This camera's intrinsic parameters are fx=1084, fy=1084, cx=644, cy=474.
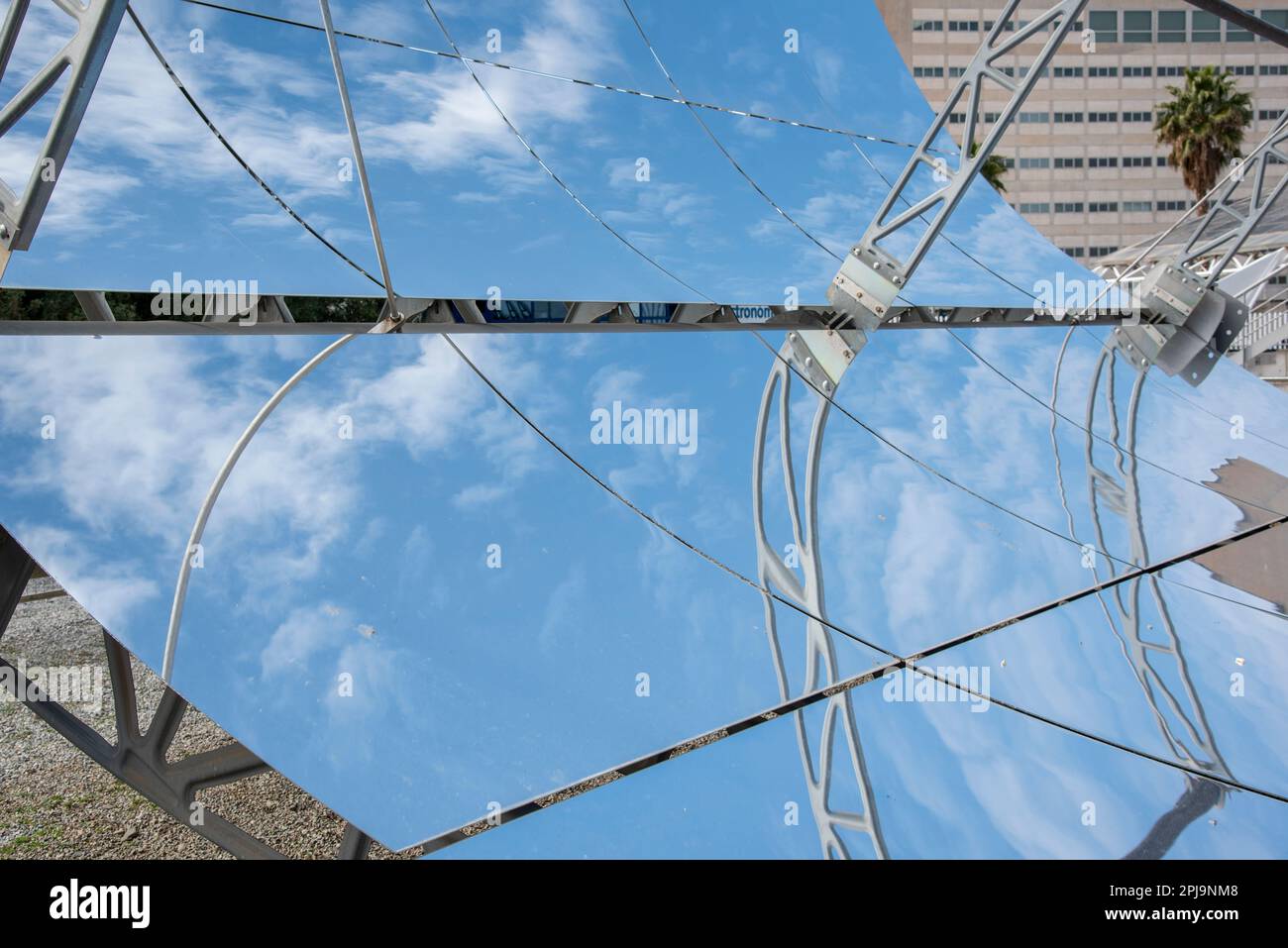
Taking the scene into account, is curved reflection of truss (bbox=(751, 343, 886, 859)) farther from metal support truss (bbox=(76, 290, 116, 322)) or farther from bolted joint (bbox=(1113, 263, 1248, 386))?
bolted joint (bbox=(1113, 263, 1248, 386))

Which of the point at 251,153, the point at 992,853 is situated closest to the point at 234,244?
the point at 251,153

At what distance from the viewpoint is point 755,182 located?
637cm

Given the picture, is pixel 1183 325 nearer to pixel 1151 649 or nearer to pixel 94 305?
pixel 1151 649

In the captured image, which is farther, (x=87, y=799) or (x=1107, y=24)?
(x=1107, y=24)

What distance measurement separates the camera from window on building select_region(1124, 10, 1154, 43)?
77250 mm

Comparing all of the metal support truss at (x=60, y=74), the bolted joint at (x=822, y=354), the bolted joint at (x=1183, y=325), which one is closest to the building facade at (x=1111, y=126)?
the bolted joint at (x=1183, y=325)

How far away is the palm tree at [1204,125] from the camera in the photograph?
133 ft

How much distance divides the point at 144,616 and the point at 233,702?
28 centimetres

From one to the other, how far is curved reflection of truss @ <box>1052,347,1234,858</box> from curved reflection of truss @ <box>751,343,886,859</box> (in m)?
0.80

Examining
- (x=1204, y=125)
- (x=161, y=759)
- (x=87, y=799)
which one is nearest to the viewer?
(x=161, y=759)

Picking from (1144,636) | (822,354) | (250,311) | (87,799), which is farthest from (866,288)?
(87,799)

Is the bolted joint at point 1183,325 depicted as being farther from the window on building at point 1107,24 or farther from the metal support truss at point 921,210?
the window on building at point 1107,24

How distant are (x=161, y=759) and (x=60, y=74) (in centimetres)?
210

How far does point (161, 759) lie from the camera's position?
3.54 meters
